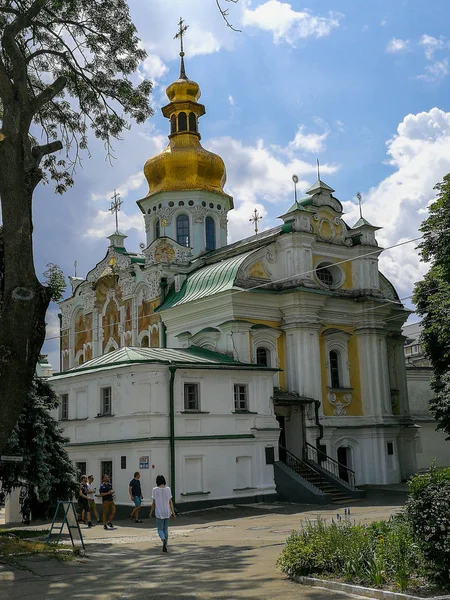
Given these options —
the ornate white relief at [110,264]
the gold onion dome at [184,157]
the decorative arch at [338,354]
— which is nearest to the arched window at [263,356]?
the decorative arch at [338,354]

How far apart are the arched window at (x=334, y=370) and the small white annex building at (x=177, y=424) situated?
6.08 m

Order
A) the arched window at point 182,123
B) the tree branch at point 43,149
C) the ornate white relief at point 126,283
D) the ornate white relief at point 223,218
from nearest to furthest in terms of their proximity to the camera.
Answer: the tree branch at point 43,149, the ornate white relief at point 126,283, the ornate white relief at point 223,218, the arched window at point 182,123

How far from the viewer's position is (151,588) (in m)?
10.6

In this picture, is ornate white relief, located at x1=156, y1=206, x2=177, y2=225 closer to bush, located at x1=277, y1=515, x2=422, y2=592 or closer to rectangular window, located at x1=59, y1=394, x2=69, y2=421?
rectangular window, located at x1=59, y1=394, x2=69, y2=421

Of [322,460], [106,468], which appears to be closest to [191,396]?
[106,468]

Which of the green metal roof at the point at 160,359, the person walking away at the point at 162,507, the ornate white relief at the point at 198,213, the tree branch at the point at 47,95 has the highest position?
the ornate white relief at the point at 198,213

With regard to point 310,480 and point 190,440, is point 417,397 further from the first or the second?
point 190,440

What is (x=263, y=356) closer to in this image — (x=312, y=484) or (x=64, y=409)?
(x=312, y=484)

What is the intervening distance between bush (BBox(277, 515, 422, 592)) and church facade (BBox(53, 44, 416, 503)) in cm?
1322

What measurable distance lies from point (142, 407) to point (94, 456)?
284 cm

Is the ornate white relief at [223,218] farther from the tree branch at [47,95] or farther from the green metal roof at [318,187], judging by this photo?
the tree branch at [47,95]

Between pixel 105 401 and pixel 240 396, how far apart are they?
474cm

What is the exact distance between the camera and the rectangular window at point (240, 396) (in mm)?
26438

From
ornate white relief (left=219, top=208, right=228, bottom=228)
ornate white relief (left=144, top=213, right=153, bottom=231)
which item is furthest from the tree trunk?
ornate white relief (left=144, top=213, right=153, bottom=231)
